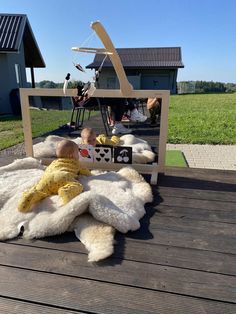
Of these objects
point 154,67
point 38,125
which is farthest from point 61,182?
point 154,67

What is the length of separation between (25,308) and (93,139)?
209 centimetres

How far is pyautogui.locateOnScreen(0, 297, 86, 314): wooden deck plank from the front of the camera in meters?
1.25

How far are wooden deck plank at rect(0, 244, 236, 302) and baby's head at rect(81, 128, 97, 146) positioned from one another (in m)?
1.64

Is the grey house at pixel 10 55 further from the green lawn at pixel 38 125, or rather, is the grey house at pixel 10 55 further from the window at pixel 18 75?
the green lawn at pixel 38 125

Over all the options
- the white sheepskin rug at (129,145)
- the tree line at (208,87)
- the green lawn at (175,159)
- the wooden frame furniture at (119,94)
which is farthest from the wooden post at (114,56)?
the tree line at (208,87)

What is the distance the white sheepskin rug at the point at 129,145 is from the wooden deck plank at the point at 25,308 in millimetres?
2073

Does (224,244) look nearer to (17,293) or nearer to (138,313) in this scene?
(138,313)

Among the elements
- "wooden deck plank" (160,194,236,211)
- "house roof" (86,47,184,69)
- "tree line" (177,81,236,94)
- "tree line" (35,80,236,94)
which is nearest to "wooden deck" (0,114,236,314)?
"wooden deck plank" (160,194,236,211)

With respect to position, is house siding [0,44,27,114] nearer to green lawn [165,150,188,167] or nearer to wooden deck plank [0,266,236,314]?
green lawn [165,150,188,167]

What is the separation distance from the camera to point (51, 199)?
2.15 metres

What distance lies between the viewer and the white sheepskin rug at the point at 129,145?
3.19 m

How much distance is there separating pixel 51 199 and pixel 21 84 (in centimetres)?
1298

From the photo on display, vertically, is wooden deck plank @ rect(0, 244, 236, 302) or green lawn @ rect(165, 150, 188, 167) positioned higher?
wooden deck plank @ rect(0, 244, 236, 302)

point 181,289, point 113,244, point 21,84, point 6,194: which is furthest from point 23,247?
point 21,84
